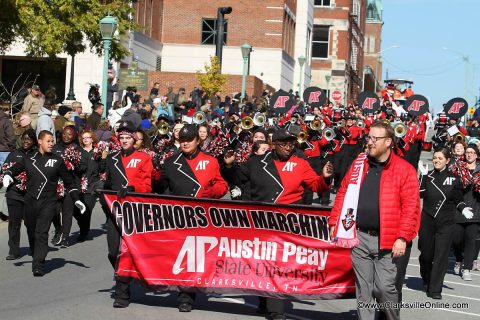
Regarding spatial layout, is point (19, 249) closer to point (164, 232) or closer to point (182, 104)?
point (164, 232)

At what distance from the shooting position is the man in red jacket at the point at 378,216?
859 cm

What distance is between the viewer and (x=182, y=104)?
30.2m

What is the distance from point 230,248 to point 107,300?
5.05 feet

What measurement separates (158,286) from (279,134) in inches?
74.8

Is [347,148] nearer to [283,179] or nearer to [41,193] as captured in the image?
[41,193]

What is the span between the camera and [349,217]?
8.71 m

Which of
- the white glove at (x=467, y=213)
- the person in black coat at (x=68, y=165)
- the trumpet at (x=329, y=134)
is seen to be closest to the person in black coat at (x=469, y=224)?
the white glove at (x=467, y=213)

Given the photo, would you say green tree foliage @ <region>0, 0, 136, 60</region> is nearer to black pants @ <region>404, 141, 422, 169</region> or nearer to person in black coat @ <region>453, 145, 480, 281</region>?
black pants @ <region>404, 141, 422, 169</region>

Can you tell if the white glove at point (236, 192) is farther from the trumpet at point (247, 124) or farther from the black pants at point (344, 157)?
the black pants at point (344, 157)

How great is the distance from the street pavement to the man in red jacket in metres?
1.71

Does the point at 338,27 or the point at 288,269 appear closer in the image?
the point at 288,269

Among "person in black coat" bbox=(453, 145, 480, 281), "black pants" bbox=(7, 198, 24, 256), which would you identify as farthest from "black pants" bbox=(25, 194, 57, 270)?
"person in black coat" bbox=(453, 145, 480, 281)

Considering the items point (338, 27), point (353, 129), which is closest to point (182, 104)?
point (353, 129)

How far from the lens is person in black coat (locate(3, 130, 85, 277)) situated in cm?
1241
